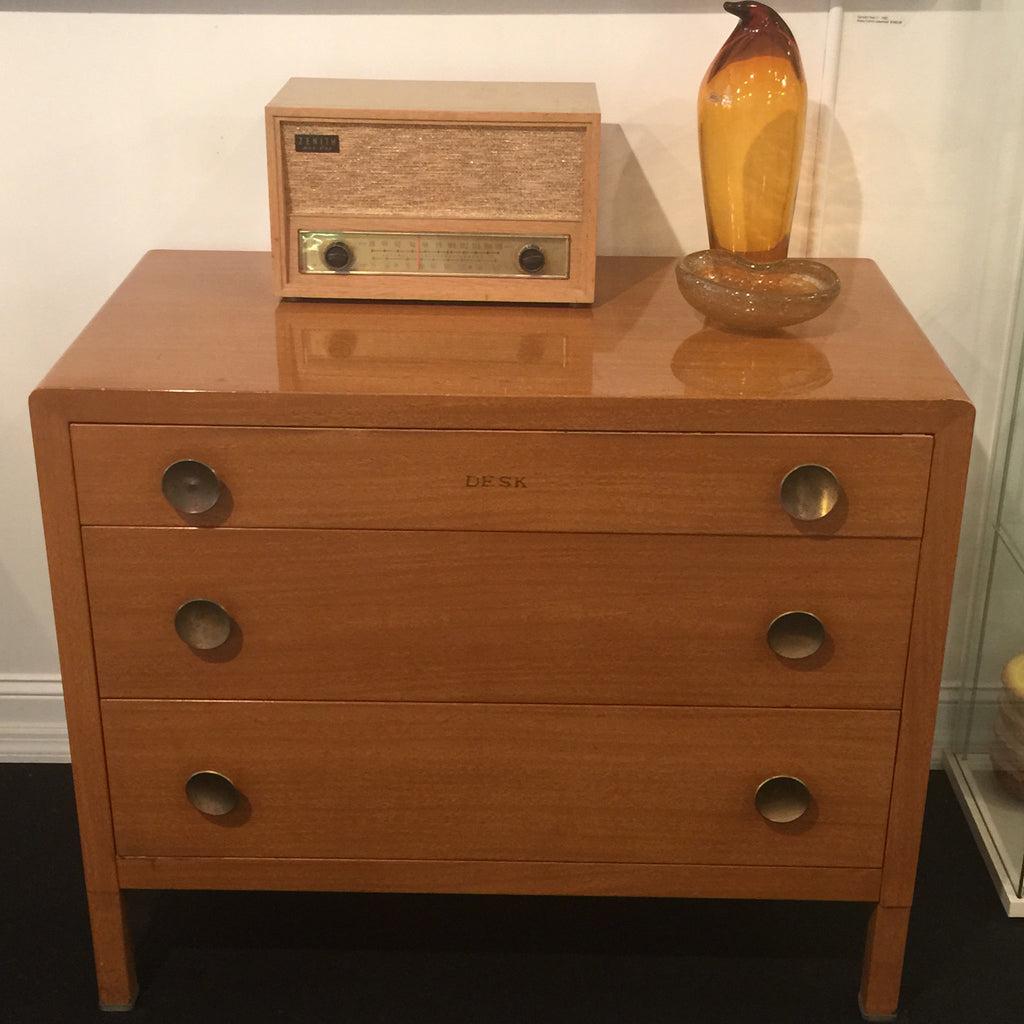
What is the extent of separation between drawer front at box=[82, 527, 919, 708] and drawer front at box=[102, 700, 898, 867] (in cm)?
3

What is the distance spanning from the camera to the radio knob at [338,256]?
1.51 metres

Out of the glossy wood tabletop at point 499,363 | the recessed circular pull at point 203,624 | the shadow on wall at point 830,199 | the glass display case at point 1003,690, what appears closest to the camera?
the glossy wood tabletop at point 499,363

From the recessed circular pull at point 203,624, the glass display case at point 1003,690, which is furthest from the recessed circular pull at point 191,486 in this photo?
the glass display case at point 1003,690

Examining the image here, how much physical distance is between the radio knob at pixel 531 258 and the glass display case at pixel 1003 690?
70 centimetres

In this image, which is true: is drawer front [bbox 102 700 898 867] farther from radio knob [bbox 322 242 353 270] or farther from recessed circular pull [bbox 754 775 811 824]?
radio knob [bbox 322 242 353 270]

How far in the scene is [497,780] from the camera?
1509 millimetres

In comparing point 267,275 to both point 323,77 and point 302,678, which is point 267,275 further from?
point 302,678

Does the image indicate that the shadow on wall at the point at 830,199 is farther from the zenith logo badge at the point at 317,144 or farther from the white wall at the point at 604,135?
the zenith logo badge at the point at 317,144

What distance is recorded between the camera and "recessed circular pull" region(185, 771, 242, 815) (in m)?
1.50

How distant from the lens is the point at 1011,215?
5.79ft

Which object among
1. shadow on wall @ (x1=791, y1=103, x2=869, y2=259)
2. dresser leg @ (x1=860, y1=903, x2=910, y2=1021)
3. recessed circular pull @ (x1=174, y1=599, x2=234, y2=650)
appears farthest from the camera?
shadow on wall @ (x1=791, y1=103, x2=869, y2=259)

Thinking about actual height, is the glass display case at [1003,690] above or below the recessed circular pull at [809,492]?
below

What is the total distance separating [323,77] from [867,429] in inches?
32.2

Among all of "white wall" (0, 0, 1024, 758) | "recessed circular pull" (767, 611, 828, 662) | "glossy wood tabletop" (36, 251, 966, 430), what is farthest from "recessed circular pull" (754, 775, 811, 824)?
"white wall" (0, 0, 1024, 758)
